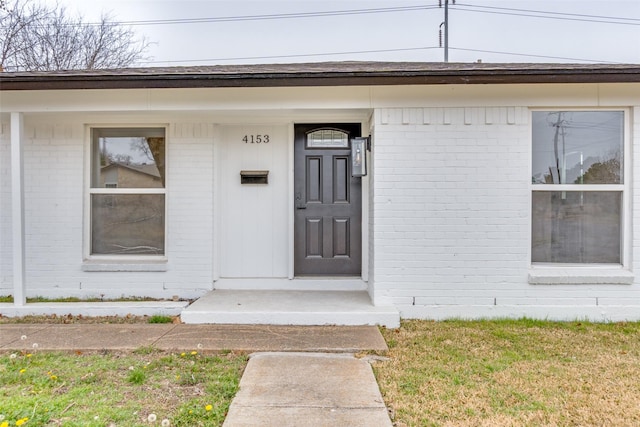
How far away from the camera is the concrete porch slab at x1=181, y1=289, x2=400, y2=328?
13.9ft

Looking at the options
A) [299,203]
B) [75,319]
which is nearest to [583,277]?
[299,203]

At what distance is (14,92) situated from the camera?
14.9ft

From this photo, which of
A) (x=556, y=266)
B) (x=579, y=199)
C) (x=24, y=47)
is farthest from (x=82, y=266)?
(x=24, y=47)

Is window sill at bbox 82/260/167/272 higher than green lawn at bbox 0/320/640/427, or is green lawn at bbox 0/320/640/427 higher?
window sill at bbox 82/260/167/272

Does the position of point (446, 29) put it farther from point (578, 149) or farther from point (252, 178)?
point (252, 178)

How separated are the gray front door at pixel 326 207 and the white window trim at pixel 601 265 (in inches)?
82.4

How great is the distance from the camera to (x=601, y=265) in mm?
4559

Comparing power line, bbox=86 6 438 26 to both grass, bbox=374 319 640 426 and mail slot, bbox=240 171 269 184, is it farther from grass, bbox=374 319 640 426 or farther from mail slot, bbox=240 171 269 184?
grass, bbox=374 319 640 426

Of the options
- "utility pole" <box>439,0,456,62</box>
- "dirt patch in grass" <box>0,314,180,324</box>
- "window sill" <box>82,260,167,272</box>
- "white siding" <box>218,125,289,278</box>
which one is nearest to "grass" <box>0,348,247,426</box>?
"dirt patch in grass" <box>0,314,180,324</box>

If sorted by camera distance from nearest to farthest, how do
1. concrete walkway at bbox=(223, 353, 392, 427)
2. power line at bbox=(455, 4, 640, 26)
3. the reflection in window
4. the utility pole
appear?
1. concrete walkway at bbox=(223, 353, 392, 427)
2. the reflection in window
3. the utility pole
4. power line at bbox=(455, 4, 640, 26)

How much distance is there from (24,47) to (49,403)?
15262 mm

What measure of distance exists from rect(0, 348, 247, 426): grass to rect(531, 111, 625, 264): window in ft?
12.1

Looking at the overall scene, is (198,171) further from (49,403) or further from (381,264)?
(49,403)

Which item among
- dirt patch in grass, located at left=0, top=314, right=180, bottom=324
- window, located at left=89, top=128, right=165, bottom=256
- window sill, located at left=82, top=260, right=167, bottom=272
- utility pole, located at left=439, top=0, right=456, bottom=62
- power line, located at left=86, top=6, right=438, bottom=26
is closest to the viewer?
dirt patch in grass, located at left=0, top=314, right=180, bottom=324
